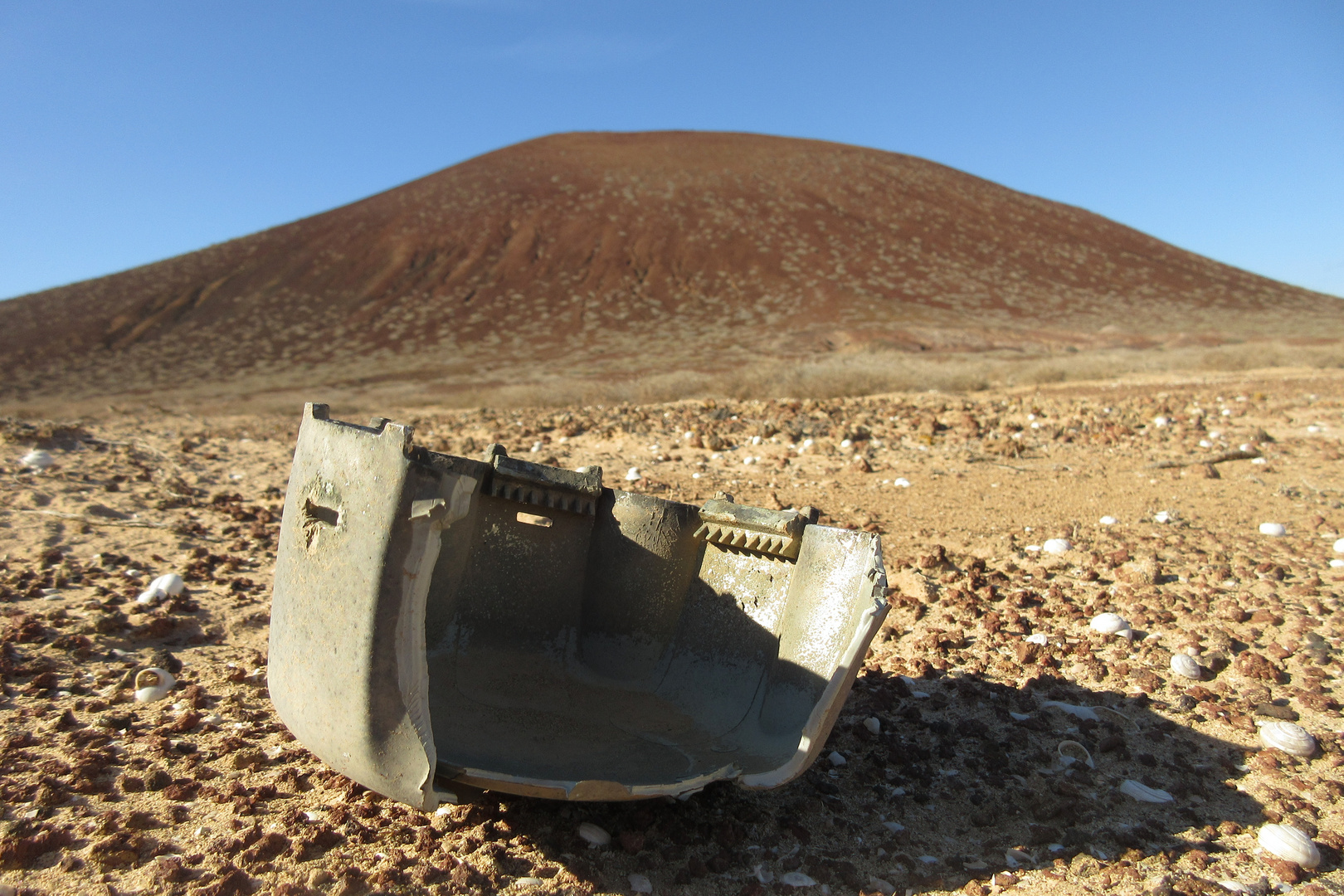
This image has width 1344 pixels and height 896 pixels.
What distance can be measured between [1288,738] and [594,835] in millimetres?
2231

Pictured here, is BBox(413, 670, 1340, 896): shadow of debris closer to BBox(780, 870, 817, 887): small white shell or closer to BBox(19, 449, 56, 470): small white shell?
BBox(780, 870, 817, 887): small white shell

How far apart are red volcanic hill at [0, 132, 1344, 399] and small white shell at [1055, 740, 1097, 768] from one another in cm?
1428

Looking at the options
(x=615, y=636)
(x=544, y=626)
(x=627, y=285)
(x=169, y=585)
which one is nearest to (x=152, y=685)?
(x=169, y=585)

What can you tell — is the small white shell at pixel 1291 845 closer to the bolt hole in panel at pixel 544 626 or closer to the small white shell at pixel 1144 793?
the small white shell at pixel 1144 793

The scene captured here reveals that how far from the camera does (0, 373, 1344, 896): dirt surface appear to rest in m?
2.07

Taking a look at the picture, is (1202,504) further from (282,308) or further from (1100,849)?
(282,308)

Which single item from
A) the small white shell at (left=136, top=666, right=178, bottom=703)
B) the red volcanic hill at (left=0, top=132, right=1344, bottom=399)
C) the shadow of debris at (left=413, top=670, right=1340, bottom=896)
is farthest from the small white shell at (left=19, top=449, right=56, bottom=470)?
the red volcanic hill at (left=0, top=132, right=1344, bottom=399)

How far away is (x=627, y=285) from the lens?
85.0 ft

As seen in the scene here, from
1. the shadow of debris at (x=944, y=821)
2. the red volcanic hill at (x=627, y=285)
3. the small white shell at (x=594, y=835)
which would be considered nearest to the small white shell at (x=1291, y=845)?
the shadow of debris at (x=944, y=821)

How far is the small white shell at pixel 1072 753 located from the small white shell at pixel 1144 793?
134 millimetres

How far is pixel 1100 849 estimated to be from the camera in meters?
2.19

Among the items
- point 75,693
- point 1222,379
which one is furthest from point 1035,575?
point 1222,379

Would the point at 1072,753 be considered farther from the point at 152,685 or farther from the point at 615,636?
the point at 152,685

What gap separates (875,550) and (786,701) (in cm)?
66
